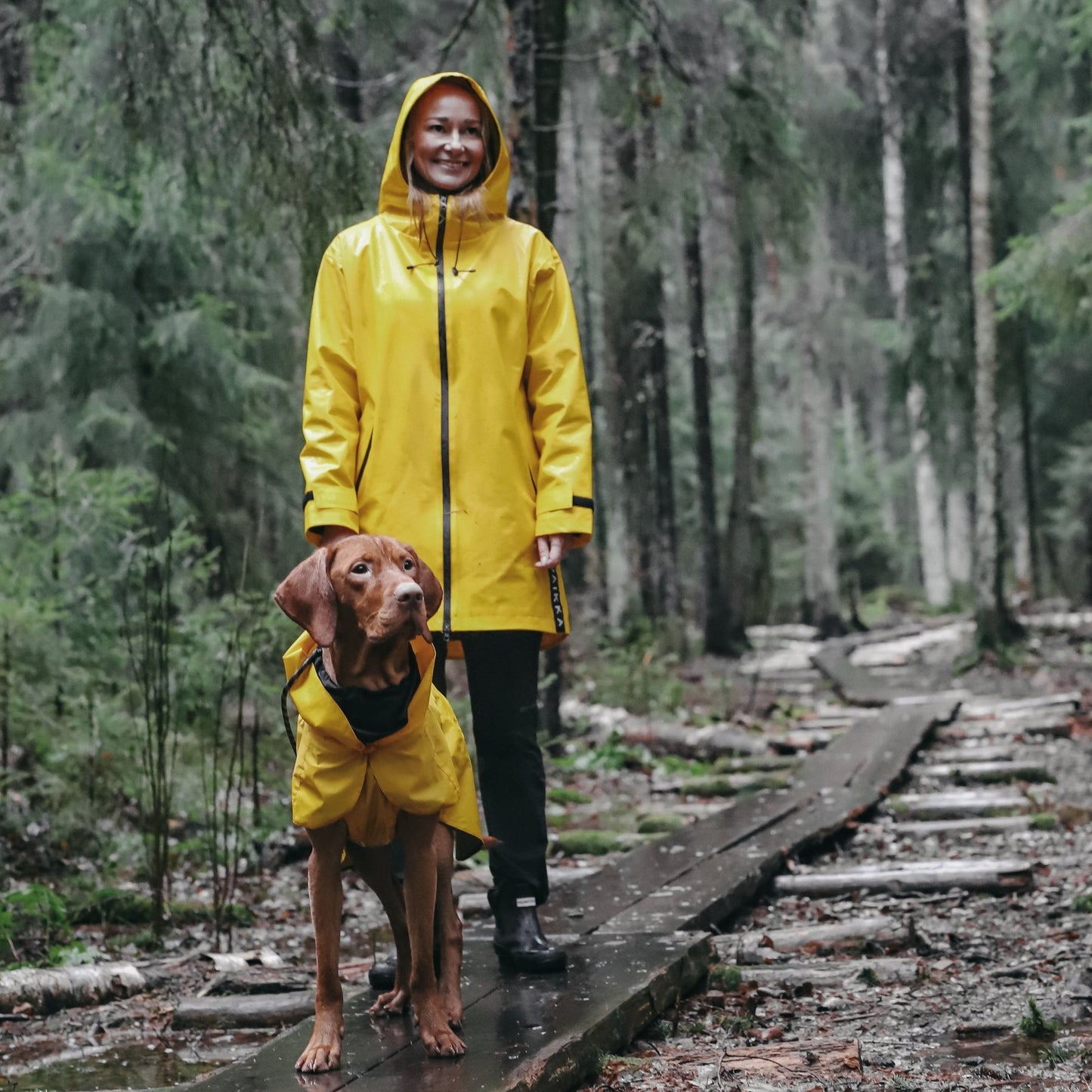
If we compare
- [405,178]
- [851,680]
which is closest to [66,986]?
[405,178]

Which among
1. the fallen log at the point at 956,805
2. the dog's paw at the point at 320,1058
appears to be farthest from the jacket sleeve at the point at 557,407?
the fallen log at the point at 956,805

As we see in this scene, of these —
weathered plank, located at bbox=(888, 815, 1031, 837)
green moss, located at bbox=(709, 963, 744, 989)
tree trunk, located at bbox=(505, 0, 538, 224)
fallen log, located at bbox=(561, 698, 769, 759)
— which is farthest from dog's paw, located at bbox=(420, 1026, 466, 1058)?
fallen log, located at bbox=(561, 698, 769, 759)

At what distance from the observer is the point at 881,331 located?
90.3ft

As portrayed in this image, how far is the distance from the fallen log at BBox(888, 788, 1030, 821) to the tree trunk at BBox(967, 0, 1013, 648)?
805cm

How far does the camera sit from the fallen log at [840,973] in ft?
13.9

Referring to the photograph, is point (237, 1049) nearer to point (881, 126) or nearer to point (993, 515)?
point (993, 515)

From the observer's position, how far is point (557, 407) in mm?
4086

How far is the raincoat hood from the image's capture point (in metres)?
4.06

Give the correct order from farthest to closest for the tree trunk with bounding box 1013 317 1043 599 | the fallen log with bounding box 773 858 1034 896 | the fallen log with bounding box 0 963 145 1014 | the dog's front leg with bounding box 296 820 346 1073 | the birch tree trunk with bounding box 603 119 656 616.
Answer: the tree trunk with bounding box 1013 317 1043 599 < the birch tree trunk with bounding box 603 119 656 616 < the fallen log with bounding box 773 858 1034 896 < the fallen log with bounding box 0 963 145 1014 < the dog's front leg with bounding box 296 820 346 1073

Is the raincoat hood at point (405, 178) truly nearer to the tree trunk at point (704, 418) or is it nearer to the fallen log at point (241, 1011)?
the fallen log at point (241, 1011)

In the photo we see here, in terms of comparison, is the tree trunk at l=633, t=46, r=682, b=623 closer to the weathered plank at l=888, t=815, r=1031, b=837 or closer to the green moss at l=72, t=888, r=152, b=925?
the weathered plank at l=888, t=815, r=1031, b=837

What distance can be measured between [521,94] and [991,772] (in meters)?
5.04

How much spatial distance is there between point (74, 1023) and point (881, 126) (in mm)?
21323

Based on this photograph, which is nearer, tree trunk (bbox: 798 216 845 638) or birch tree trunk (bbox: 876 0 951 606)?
tree trunk (bbox: 798 216 845 638)
